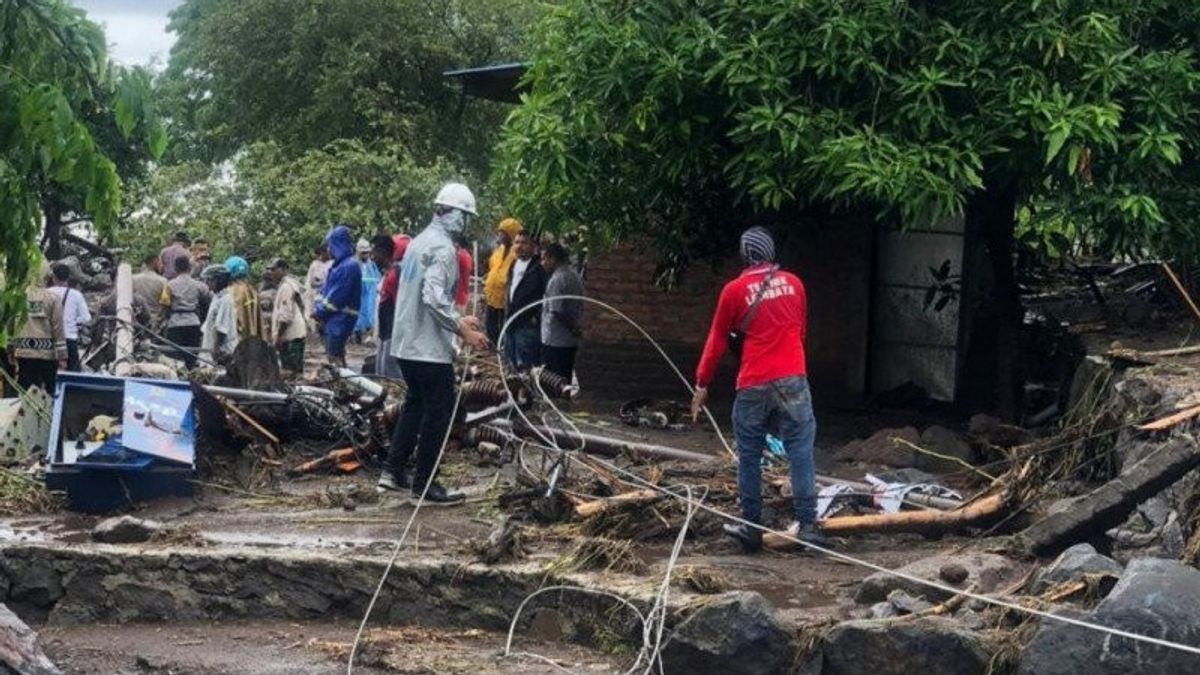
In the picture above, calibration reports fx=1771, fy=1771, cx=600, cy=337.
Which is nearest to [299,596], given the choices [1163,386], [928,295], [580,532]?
[580,532]

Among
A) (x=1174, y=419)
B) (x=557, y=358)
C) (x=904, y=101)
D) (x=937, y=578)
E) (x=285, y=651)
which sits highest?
(x=904, y=101)

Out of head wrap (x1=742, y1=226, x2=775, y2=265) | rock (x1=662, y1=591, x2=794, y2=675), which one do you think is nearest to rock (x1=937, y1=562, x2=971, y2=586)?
rock (x1=662, y1=591, x2=794, y2=675)

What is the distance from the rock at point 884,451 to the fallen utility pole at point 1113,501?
2.95 m

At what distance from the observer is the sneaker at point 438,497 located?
32.8ft

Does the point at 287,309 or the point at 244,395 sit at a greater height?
the point at 287,309

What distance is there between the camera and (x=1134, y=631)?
664 centimetres

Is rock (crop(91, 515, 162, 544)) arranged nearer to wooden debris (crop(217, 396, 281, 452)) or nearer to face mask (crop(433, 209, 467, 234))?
wooden debris (crop(217, 396, 281, 452))

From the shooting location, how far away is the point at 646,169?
13.0 m

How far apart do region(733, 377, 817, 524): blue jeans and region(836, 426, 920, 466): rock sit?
2514 millimetres

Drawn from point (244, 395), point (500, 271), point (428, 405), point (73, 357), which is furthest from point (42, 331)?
point (428, 405)

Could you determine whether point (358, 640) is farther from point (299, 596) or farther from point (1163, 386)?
point (1163, 386)

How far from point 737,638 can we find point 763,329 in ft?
6.78

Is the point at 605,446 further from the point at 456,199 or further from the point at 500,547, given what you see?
the point at 500,547

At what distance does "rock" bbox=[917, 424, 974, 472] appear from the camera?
11164mm
